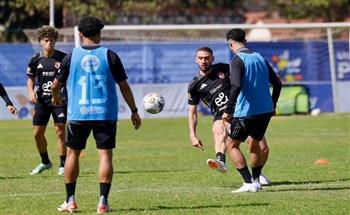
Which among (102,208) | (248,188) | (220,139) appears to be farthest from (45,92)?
(102,208)

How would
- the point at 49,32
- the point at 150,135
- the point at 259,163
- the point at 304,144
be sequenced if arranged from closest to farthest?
the point at 259,163, the point at 49,32, the point at 304,144, the point at 150,135

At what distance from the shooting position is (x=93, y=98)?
33.4 feet

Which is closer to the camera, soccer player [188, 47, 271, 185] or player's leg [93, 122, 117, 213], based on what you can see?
player's leg [93, 122, 117, 213]

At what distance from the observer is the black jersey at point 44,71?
1459 cm

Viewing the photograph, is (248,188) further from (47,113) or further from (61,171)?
(47,113)

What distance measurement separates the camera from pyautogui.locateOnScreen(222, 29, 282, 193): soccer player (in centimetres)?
1187

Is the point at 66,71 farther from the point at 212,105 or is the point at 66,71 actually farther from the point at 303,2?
the point at 303,2

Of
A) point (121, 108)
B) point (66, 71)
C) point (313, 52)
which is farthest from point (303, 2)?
point (66, 71)

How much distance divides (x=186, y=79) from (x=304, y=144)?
1112 centimetres

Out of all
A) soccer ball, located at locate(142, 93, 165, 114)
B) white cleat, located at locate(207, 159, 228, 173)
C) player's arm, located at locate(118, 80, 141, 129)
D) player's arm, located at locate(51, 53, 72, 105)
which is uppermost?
player's arm, located at locate(51, 53, 72, 105)

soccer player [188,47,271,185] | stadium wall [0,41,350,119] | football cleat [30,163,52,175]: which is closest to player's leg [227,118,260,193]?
soccer player [188,47,271,185]

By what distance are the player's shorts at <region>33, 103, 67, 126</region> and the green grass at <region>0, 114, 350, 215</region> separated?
0.85 metres

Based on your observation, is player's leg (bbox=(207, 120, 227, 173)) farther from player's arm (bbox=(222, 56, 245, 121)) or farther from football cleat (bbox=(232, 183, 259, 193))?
player's arm (bbox=(222, 56, 245, 121))

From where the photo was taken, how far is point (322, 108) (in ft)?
106
